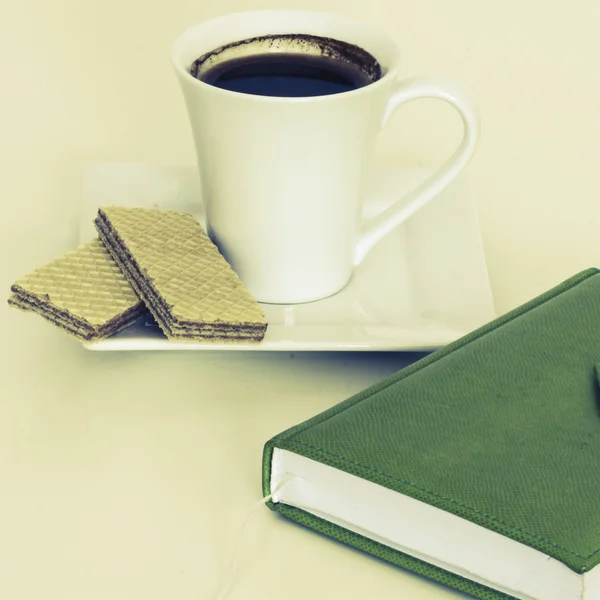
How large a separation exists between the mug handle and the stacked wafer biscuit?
0.16m

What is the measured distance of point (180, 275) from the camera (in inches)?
38.3

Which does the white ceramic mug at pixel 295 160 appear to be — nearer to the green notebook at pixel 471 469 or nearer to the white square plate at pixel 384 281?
the white square plate at pixel 384 281

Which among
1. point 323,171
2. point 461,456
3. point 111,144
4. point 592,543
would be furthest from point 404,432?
point 111,144

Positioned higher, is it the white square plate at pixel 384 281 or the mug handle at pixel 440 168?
the mug handle at pixel 440 168

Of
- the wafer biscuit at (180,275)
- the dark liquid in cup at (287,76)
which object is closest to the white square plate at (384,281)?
the wafer biscuit at (180,275)

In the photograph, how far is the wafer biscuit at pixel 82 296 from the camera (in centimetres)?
93

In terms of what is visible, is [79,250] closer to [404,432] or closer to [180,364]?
[180,364]

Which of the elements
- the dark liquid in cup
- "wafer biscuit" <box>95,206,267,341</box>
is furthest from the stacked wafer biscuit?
the dark liquid in cup

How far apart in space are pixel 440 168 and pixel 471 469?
0.41 metres

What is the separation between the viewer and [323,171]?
983 millimetres

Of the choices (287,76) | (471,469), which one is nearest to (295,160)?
(287,76)

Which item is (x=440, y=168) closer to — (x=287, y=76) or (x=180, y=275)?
(x=287, y=76)

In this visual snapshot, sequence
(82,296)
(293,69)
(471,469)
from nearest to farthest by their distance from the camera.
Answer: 1. (471,469)
2. (82,296)
3. (293,69)

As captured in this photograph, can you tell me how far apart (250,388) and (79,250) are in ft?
0.67
